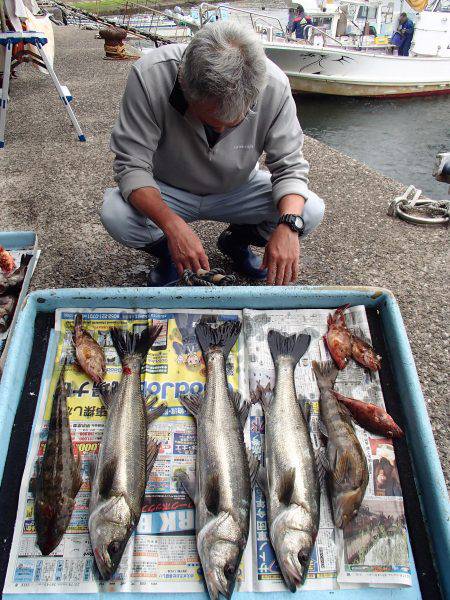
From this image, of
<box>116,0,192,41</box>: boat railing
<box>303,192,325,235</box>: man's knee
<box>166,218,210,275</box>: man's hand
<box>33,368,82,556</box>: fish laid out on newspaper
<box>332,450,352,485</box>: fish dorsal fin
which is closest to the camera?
<box>33,368,82,556</box>: fish laid out on newspaper

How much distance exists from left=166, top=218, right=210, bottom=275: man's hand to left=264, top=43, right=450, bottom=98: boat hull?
17.0 meters

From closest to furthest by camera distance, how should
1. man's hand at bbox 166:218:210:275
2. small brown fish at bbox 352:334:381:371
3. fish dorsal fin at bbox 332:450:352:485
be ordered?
fish dorsal fin at bbox 332:450:352:485 → small brown fish at bbox 352:334:381:371 → man's hand at bbox 166:218:210:275

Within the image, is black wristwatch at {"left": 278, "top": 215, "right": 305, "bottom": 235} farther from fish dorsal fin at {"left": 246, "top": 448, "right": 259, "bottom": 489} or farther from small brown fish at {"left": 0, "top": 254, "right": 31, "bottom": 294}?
small brown fish at {"left": 0, "top": 254, "right": 31, "bottom": 294}

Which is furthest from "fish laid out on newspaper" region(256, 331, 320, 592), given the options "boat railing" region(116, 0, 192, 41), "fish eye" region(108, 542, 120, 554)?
"boat railing" region(116, 0, 192, 41)

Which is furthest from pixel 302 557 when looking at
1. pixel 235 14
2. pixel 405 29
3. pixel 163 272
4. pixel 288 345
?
pixel 405 29

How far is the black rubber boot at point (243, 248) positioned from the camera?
3.35 metres

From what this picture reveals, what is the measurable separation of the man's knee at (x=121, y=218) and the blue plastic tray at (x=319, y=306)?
591 mm

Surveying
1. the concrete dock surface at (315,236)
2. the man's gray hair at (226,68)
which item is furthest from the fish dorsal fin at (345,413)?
the man's gray hair at (226,68)

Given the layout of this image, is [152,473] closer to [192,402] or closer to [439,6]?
[192,402]

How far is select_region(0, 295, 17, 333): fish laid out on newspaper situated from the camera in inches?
108

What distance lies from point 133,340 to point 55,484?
736 millimetres

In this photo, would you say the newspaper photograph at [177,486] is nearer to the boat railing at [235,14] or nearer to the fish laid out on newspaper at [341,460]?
the fish laid out on newspaper at [341,460]

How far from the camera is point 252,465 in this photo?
6.12 feet

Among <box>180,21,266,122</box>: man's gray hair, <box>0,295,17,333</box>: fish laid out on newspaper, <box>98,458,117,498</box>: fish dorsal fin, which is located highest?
<box>180,21,266,122</box>: man's gray hair
